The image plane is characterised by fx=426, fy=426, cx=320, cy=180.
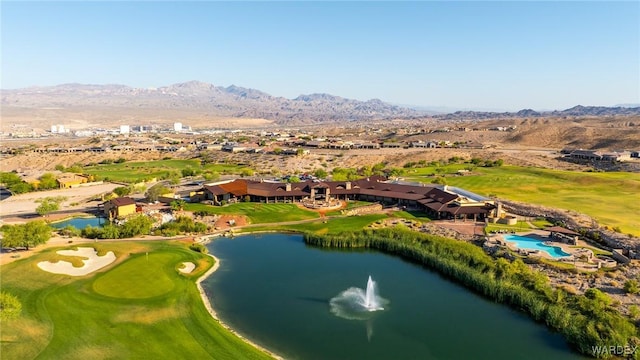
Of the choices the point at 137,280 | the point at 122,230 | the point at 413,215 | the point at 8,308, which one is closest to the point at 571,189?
the point at 413,215

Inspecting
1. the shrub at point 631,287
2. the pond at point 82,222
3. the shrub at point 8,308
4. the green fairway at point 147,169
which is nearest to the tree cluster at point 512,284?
the shrub at point 631,287

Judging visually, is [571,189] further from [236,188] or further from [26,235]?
[26,235]

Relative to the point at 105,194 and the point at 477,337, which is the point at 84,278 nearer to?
the point at 477,337

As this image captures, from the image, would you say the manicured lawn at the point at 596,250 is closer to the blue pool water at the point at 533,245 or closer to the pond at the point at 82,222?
the blue pool water at the point at 533,245

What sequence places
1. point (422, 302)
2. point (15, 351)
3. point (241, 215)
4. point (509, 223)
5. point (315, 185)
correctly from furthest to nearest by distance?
point (315, 185) → point (241, 215) → point (509, 223) → point (422, 302) → point (15, 351)

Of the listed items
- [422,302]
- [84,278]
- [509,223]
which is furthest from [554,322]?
[84,278]
